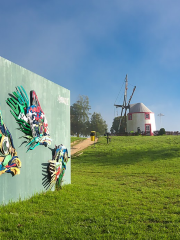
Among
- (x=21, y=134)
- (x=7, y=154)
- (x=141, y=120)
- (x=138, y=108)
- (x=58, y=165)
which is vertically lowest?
(x=58, y=165)

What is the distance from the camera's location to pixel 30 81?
727 cm

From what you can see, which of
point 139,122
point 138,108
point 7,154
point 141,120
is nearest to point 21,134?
point 7,154

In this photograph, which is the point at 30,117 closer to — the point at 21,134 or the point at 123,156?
the point at 21,134

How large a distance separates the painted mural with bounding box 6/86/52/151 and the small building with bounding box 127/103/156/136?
33.7 metres

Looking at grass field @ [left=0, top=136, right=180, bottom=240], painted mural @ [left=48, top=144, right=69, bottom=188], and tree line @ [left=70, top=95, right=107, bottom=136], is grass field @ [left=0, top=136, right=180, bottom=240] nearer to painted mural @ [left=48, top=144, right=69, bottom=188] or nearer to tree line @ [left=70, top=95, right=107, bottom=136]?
painted mural @ [left=48, top=144, right=69, bottom=188]

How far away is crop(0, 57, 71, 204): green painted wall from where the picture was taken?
6.15m

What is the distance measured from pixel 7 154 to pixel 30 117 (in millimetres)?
1418

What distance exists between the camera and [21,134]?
6.73 m

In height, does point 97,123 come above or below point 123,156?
above

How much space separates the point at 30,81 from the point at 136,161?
13161 millimetres

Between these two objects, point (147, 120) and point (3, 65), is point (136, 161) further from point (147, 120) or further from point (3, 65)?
point (147, 120)

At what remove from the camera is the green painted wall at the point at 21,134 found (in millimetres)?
6148

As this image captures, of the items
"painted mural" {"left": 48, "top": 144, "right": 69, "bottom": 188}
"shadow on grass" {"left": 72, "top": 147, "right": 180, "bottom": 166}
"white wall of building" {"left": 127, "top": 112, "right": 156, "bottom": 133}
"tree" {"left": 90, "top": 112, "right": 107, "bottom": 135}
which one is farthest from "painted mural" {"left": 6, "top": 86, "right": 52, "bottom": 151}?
"tree" {"left": 90, "top": 112, "right": 107, "bottom": 135}

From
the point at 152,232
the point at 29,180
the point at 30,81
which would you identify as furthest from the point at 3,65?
the point at 152,232
